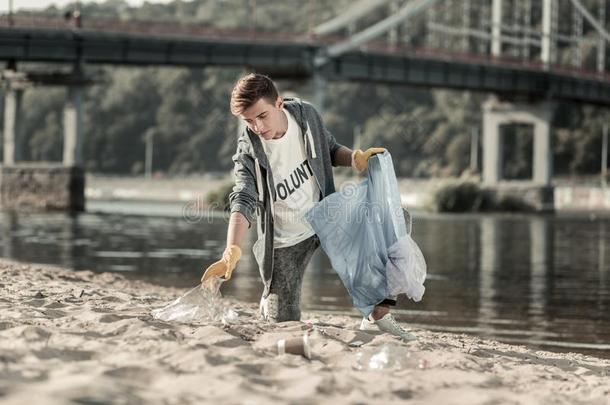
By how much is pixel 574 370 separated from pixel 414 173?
284 feet

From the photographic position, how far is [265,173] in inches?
244

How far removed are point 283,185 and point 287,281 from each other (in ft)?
1.78

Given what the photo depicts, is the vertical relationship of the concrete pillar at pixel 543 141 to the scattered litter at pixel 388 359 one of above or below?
above

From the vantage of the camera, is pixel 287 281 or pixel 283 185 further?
pixel 287 281

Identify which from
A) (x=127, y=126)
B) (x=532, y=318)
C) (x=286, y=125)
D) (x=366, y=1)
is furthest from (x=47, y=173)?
(x=127, y=126)

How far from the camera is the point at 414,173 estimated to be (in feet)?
302

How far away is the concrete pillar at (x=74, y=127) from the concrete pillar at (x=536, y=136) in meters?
24.7

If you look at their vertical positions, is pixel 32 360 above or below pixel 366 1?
below

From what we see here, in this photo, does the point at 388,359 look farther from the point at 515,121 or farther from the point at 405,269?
the point at 515,121

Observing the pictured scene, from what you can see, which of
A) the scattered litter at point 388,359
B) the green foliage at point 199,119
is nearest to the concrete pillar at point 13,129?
the green foliage at point 199,119

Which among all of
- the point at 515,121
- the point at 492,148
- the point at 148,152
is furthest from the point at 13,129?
the point at 148,152

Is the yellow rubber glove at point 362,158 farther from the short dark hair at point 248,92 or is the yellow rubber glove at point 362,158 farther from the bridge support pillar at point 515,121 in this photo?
the bridge support pillar at point 515,121

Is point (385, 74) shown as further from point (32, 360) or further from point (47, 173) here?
A: point (32, 360)

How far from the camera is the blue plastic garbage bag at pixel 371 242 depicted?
6262mm
